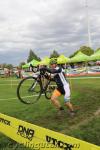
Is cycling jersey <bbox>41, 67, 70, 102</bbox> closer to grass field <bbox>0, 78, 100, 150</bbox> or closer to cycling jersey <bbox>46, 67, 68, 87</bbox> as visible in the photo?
cycling jersey <bbox>46, 67, 68, 87</bbox>

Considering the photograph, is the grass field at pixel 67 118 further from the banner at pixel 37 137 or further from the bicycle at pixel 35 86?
the bicycle at pixel 35 86

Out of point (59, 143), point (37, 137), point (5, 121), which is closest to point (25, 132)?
point (37, 137)

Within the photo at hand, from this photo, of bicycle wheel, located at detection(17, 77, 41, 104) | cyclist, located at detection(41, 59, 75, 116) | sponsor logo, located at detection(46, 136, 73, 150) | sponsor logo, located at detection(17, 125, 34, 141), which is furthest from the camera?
bicycle wheel, located at detection(17, 77, 41, 104)

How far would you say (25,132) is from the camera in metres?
8.02

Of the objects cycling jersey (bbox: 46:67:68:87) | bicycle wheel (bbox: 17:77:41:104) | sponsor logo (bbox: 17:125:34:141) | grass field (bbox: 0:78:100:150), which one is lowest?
grass field (bbox: 0:78:100:150)

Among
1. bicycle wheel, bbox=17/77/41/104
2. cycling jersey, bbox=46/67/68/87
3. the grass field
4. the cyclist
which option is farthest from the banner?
cycling jersey, bbox=46/67/68/87

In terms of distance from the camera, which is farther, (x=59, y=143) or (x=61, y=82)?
(x=61, y=82)

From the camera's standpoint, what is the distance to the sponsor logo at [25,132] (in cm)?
766

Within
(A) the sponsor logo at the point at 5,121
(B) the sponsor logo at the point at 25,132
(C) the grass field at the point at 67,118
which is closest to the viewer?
(B) the sponsor logo at the point at 25,132

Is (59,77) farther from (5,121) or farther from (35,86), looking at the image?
(5,121)

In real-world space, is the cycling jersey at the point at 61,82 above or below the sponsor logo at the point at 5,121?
above

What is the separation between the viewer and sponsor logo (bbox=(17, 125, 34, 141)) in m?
7.66

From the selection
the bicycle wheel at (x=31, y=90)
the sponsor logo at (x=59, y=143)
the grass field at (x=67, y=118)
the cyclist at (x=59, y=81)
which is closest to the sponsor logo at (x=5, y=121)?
the grass field at (x=67, y=118)

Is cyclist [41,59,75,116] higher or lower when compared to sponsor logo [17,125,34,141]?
higher
